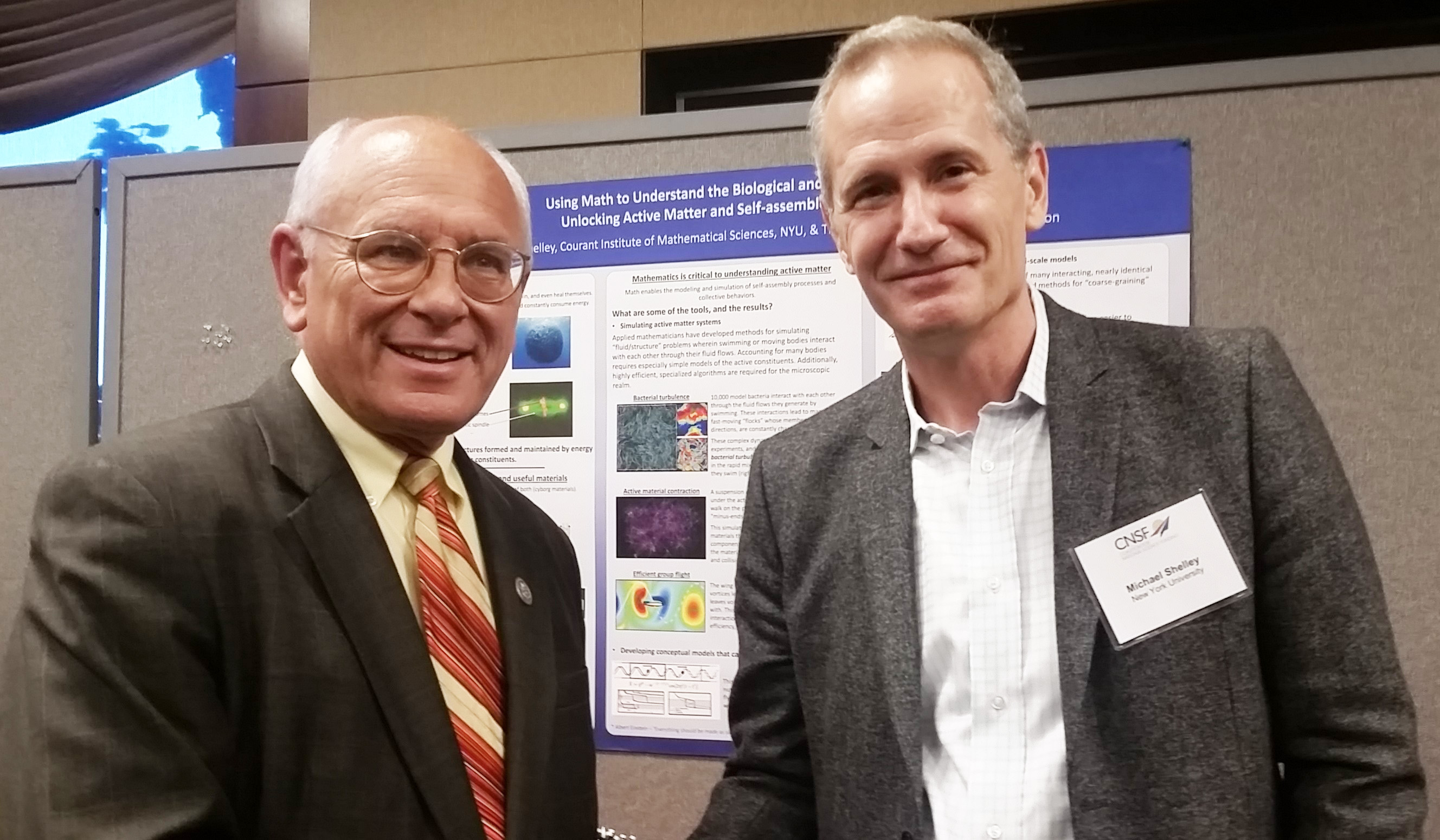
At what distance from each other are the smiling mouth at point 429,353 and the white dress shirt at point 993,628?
56cm

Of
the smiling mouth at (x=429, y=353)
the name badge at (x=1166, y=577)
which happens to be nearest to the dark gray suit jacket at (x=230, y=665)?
the smiling mouth at (x=429, y=353)

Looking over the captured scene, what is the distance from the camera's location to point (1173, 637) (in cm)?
92

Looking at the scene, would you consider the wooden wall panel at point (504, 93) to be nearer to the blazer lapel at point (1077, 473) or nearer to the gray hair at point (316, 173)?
the gray hair at point (316, 173)

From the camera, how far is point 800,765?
47.1 inches

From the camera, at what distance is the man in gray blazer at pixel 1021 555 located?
0.90 metres

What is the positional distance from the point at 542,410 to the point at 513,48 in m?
1.12

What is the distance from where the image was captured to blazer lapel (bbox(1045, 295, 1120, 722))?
926mm

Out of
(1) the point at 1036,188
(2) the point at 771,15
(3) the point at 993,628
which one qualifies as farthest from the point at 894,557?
(2) the point at 771,15

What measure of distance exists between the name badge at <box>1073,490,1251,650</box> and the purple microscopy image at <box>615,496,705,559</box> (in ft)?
2.30

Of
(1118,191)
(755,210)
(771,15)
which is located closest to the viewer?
(1118,191)

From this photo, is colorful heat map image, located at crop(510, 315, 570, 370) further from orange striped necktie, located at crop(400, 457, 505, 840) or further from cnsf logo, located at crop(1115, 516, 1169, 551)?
cnsf logo, located at crop(1115, 516, 1169, 551)

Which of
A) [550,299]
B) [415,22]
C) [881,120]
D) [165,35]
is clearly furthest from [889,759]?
[165,35]

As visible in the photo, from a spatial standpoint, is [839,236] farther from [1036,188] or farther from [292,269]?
[292,269]

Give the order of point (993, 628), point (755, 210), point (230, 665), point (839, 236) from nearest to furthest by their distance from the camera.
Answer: point (230, 665)
point (993, 628)
point (839, 236)
point (755, 210)
